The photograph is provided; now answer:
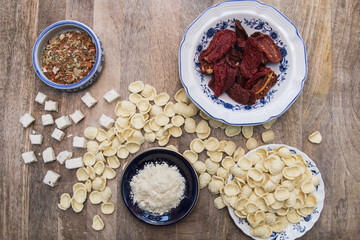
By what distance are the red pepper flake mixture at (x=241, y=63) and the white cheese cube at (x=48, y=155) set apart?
2.30 ft

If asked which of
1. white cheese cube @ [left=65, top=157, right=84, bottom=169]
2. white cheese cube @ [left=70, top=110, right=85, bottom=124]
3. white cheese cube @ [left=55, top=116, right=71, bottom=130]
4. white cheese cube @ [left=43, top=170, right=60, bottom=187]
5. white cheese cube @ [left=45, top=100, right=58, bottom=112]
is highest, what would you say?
white cheese cube @ [left=45, top=100, right=58, bottom=112]

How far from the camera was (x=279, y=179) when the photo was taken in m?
1.12

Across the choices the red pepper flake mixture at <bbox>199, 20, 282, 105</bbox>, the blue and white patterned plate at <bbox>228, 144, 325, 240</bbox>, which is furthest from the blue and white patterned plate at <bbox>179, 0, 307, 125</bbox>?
the blue and white patterned plate at <bbox>228, 144, 325, 240</bbox>

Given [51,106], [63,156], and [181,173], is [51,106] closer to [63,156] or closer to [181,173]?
[63,156]

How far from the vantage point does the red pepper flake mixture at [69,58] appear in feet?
3.80

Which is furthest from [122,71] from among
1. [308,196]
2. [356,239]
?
[356,239]

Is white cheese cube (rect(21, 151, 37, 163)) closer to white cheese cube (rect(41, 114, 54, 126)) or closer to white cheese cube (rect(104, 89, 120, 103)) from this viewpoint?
white cheese cube (rect(41, 114, 54, 126))

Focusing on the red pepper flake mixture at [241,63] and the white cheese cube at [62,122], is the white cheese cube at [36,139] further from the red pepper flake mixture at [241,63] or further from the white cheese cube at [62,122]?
the red pepper flake mixture at [241,63]

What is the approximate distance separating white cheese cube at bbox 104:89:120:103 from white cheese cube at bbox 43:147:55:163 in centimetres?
32

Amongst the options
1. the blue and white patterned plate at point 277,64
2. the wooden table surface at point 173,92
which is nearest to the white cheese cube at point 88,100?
the wooden table surface at point 173,92

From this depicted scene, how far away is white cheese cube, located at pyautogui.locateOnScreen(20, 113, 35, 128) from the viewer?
A: 1.21 meters

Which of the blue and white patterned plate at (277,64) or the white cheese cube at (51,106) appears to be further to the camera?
the white cheese cube at (51,106)

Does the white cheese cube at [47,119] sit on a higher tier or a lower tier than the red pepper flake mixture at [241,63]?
lower

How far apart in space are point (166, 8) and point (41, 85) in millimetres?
616
